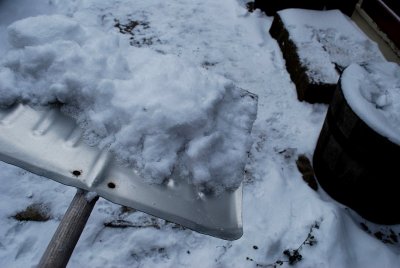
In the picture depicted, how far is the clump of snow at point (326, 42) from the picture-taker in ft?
10.7

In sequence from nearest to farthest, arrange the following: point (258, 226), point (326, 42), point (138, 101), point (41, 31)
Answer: point (138, 101) < point (41, 31) < point (258, 226) < point (326, 42)

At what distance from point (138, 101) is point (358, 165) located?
4.99 ft

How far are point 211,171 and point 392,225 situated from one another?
183 cm

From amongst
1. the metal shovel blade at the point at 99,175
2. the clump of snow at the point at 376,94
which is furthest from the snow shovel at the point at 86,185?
the clump of snow at the point at 376,94

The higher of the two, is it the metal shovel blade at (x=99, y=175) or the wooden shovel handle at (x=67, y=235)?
the metal shovel blade at (x=99, y=175)

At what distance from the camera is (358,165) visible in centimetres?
219

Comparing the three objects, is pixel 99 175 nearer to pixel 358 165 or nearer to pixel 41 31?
pixel 41 31

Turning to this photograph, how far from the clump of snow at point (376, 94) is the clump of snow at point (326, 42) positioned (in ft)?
2.53

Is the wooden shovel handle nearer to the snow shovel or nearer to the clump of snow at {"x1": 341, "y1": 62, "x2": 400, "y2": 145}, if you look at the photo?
the snow shovel

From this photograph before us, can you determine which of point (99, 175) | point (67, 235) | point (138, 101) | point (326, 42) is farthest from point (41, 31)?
point (326, 42)

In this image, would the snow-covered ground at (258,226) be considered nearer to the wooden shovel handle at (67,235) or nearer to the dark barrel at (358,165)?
the dark barrel at (358,165)

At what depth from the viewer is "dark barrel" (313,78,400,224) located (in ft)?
6.66

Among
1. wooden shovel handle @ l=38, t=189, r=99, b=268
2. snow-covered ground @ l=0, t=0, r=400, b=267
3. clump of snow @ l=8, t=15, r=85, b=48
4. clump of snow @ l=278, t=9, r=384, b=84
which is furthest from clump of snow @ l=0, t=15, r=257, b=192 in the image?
clump of snow @ l=278, t=9, r=384, b=84

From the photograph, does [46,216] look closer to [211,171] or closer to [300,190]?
[211,171]
